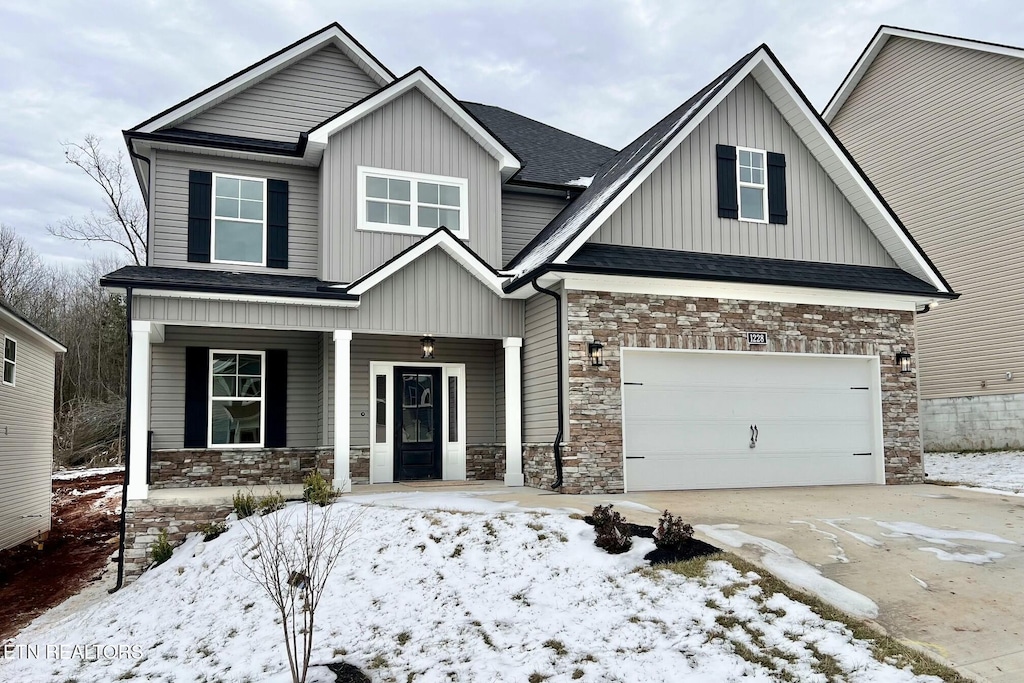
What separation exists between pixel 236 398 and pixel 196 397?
614 millimetres

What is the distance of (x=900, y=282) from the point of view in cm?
1340

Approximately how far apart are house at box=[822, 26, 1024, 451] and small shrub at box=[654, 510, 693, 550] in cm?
1228

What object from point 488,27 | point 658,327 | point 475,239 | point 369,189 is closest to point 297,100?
point 369,189

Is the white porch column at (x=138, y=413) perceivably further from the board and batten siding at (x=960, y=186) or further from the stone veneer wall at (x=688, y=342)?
the board and batten siding at (x=960, y=186)

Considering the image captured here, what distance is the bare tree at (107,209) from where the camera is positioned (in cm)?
2739

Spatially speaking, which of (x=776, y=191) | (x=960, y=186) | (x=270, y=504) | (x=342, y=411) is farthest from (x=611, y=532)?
(x=960, y=186)

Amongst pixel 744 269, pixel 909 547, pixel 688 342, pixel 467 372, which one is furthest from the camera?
pixel 467 372

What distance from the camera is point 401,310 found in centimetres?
1202

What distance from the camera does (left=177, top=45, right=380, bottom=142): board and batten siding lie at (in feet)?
44.9

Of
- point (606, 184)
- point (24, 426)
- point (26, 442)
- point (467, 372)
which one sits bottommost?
point (26, 442)

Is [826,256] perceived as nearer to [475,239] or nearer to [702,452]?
[702,452]

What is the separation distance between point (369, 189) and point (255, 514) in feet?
18.3

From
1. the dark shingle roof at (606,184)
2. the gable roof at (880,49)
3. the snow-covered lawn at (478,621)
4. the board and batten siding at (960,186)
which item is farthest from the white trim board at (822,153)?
the snow-covered lawn at (478,621)

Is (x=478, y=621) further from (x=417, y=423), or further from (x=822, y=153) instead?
(x=822, y=153)
